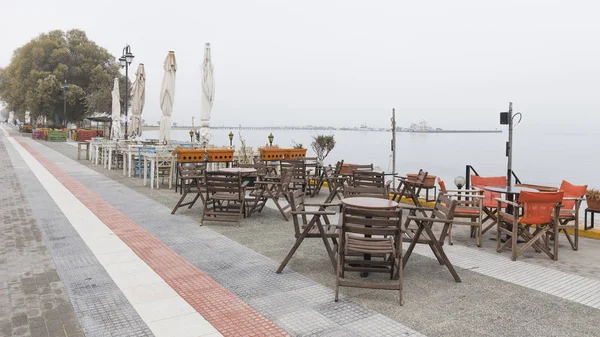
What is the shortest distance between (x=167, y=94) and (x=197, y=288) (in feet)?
36.2

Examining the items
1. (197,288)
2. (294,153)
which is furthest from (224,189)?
(294,153)

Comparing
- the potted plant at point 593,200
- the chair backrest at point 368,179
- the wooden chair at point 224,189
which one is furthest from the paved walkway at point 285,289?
the chair backrest at point 368,179

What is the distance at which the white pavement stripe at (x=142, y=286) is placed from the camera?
351cm

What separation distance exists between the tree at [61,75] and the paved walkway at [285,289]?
3967 centimetres

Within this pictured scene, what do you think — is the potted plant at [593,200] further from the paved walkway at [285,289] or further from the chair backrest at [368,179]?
the chair backrest at [368,179]

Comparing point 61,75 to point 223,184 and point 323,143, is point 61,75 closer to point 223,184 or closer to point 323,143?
point 323,143

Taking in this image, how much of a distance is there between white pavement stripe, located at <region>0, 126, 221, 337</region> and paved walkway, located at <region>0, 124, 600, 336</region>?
0.05 ft

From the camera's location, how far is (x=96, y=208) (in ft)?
27.9

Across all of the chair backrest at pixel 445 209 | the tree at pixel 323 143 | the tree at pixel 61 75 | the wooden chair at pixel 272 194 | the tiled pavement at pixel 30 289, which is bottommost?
the tiled pavement at pixel 30 289

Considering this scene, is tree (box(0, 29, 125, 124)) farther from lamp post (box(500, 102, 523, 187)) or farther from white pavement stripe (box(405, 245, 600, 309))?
white pavement stripe (box(405, 245, 600, 309))

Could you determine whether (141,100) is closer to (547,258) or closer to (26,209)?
(26,209)

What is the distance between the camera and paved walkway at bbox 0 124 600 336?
3576 millimetres

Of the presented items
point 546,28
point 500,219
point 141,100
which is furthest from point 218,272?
point 546,28

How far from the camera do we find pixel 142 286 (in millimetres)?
4383
